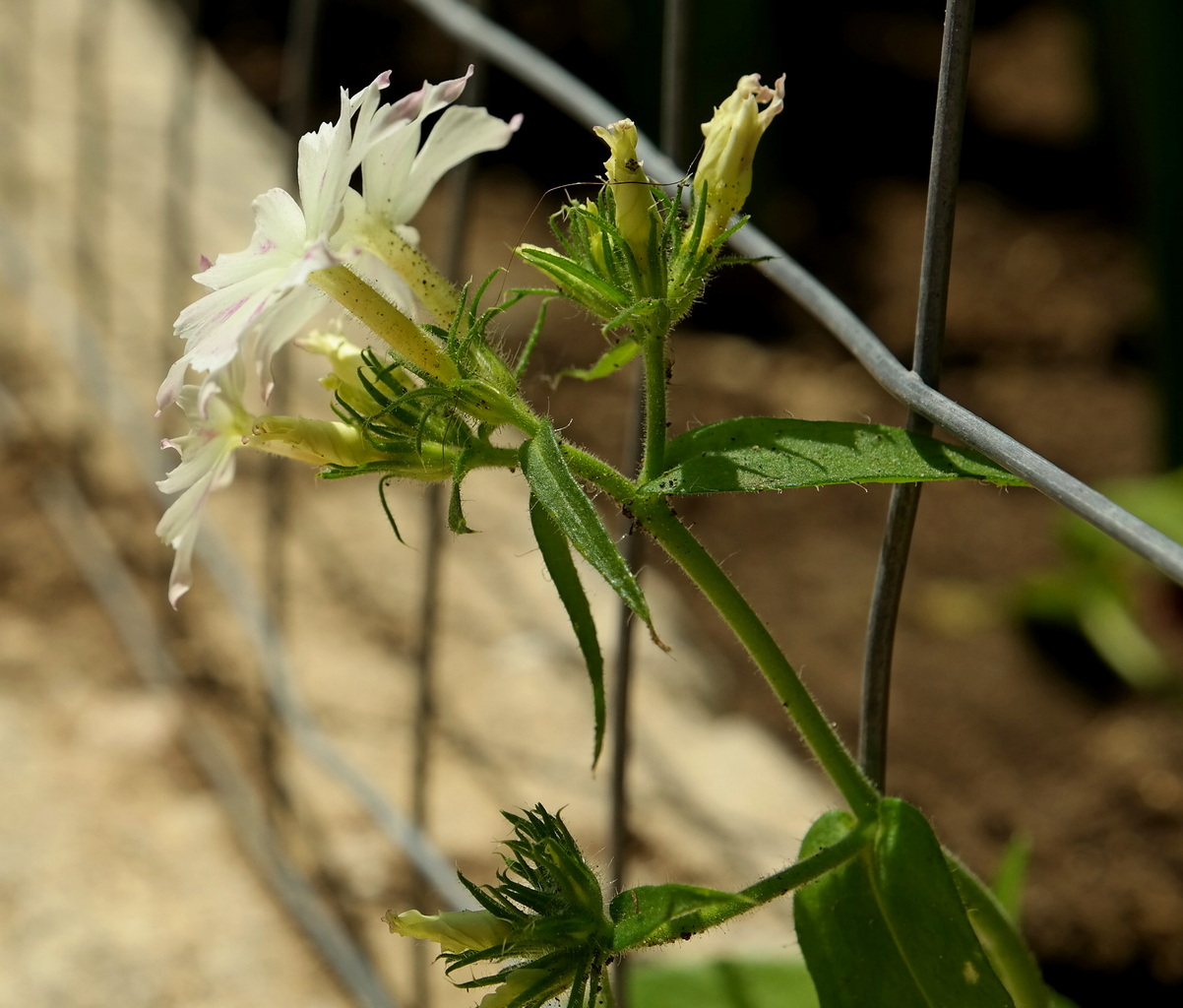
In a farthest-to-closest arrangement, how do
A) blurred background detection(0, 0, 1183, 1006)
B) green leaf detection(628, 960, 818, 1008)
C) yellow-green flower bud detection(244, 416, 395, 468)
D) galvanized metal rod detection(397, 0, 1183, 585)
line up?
blurred background detection(0, 0, 1183, 1006)
green leaf detection(628, 960, 818, 1008)
yellow-green flower bud detection(244, 416, 395, 468)
galvanized metal rod detection(397, 0, 1183, 585)

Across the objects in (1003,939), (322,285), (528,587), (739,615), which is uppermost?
(322,285)

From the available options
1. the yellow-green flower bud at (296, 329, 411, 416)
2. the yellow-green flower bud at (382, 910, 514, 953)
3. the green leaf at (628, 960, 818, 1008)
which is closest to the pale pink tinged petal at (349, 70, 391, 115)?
the yellow-green flower bud at (296, 329, 411, 416)

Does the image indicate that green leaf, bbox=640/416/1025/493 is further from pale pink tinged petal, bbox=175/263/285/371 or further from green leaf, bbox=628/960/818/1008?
green leaf, bbox=628/960/818/1008

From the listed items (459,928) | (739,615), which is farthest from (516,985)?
(739,615)

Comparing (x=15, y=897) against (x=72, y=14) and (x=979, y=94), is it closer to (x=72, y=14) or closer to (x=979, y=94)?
(x=72, y=14)

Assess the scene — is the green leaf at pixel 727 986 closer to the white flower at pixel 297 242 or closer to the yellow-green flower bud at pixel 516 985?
the yellow-green flower bud at pixel 516 985

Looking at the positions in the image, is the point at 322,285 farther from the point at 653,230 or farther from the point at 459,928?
the point at 459,928
